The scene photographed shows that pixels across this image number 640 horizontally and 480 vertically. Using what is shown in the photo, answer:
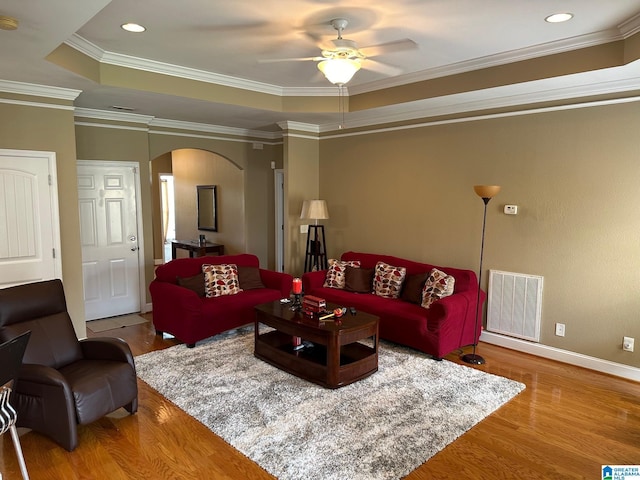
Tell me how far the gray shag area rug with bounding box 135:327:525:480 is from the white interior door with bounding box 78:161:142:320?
1707 mm

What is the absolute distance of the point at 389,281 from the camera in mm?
→ 4988

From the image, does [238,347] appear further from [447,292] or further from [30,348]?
[447,292]

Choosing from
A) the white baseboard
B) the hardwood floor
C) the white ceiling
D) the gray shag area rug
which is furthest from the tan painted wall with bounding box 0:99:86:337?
the white baseboard

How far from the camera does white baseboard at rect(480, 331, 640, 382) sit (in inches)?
151

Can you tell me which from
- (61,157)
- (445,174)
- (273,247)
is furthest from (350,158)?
(61,157)

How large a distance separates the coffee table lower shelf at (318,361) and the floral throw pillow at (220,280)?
941 mm

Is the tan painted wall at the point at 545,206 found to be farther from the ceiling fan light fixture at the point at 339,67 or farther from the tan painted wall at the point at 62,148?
the tan painted wall at the point at 62,148

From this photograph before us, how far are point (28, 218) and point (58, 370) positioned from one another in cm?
180

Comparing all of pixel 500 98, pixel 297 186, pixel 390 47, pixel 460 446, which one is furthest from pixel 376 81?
pixel 460 446

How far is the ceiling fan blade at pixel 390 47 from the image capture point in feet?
11.6

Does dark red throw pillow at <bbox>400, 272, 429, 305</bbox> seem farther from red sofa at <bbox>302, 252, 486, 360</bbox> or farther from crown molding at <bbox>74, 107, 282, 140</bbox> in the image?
crown molding at <bbox>74, 107, 282, 140</bbox>

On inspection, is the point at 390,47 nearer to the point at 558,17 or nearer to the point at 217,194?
the point at 558,17

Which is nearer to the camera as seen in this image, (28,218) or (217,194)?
(28,218)

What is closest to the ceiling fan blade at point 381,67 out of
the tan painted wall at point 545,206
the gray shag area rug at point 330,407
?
the tan painted wall at point 545,206
